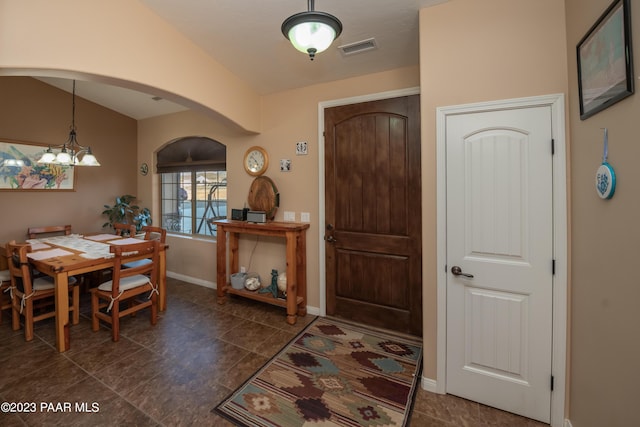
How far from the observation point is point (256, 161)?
3441 mm

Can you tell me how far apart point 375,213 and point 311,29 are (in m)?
1.74

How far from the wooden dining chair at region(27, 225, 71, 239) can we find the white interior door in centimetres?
502

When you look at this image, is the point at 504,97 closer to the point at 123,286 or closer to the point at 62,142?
the point at 123,286

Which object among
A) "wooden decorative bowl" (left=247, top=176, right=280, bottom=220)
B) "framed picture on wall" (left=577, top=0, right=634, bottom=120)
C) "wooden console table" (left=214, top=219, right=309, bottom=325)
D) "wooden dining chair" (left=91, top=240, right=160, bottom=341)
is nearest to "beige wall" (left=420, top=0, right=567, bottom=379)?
"framed picture on wall" (left=577, top=0, right=634, bottom=120)

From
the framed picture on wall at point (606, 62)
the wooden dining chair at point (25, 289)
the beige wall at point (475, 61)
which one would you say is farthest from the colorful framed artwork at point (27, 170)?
the framed picture on wall at point (606, 62)

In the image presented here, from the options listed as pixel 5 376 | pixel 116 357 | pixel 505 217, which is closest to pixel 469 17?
pixel 505 217

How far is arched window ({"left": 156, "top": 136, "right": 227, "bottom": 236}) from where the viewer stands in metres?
4.05

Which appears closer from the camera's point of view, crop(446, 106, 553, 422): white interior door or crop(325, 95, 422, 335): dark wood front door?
crop(446, 106, 553, 422): white interior door

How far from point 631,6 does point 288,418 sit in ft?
8.55

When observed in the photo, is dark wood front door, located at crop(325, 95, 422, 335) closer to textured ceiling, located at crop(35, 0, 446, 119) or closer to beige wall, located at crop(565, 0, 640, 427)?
textured ceiling, located at crop(35, 0, 446, 119)

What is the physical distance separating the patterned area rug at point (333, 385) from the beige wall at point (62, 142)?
4.07m

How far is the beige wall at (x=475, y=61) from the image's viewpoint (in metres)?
1.58

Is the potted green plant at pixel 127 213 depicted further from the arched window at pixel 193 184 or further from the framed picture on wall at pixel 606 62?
the framed picture on wall at pixel 606 62

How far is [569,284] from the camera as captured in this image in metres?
1.55
